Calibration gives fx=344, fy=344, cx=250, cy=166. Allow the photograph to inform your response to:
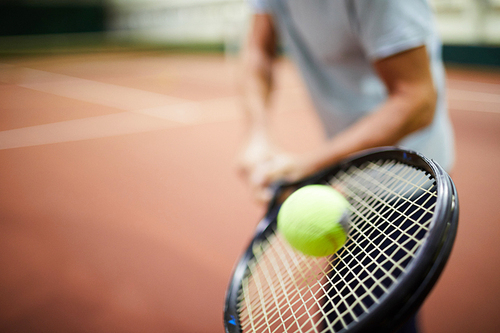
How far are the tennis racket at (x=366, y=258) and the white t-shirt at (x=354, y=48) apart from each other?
0.20 metres

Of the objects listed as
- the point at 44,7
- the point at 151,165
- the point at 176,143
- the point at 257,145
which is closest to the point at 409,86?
the point at 257,145

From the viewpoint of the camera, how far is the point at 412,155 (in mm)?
547

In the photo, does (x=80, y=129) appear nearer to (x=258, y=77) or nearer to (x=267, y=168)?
(x=258, y=77)

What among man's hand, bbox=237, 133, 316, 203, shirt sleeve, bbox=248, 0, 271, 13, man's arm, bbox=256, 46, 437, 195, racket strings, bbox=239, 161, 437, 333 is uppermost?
shirt sleeve, bbox=248, 0, 271, 13

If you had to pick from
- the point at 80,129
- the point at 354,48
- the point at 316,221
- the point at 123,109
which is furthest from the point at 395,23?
the point at 123,109

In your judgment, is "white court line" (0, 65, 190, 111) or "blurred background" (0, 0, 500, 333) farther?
"white court line" (0, 65, 190, 111)

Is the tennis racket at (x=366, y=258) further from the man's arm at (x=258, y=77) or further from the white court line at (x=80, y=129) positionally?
the white court line at (x=80, y=129)

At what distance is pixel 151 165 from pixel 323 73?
1.94 metres

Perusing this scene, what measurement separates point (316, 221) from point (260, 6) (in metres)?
0.72

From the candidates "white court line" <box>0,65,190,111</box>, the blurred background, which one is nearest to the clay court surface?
the blurred background

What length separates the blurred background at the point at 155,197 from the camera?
1.30 meters

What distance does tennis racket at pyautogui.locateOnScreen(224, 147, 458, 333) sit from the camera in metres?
0.40

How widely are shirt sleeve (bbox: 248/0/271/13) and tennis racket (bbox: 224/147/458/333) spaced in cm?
56

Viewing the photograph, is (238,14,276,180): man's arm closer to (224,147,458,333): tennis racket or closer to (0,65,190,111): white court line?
(224,147,458,333): tennis racket
